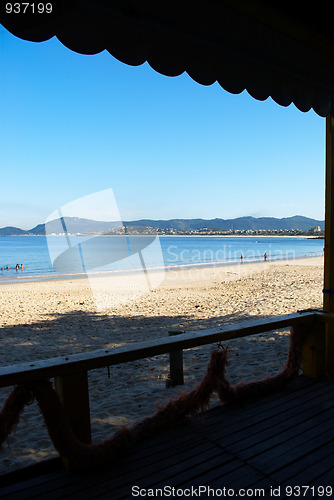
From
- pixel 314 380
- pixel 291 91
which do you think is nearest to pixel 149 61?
pixel 291 91

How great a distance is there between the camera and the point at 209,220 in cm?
16675

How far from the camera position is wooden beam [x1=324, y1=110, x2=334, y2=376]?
9.21 ft

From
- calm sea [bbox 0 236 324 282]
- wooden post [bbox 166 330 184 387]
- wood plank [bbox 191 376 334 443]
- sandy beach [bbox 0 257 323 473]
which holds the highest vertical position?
wood plank [bbox 191 376 334 443]

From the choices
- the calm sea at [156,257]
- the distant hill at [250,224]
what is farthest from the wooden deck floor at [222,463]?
the distant hill at [250,224]

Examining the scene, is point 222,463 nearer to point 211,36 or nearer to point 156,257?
point 211,36

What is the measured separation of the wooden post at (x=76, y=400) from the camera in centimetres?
179

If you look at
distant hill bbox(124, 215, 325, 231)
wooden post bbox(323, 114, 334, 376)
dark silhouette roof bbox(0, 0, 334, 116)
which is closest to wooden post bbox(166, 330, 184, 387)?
wooden post bbox(323, 114, 334, 376)

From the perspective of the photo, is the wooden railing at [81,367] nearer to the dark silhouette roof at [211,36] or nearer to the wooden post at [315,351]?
the wooden post at [315,351]

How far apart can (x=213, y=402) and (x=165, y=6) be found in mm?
3273

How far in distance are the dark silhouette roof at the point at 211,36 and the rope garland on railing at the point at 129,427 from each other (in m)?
1.76

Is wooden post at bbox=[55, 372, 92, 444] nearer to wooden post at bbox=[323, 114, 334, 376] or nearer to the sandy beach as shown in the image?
the sandy beach

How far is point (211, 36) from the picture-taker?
5.97 ft

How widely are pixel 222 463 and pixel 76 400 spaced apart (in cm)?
88

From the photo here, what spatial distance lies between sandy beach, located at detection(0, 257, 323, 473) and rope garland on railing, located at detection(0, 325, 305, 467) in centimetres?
28
